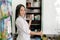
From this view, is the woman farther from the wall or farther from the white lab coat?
the wall

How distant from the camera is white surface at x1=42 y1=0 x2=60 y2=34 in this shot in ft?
12.8

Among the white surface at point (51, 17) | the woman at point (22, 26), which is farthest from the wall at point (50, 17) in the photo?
the woman at point (22, 26)

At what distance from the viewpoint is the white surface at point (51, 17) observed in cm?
390

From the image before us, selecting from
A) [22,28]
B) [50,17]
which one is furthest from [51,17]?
[22,28]

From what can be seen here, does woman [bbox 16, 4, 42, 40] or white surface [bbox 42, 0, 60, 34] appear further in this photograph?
white surface [bbox 42, 0, 60, 34]

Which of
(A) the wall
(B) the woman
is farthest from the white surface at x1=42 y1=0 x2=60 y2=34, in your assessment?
(B) the woman

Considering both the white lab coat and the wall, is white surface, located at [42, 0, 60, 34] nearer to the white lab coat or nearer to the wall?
the wall

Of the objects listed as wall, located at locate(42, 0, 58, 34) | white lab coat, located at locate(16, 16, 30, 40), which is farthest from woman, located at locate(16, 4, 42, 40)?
wall, located at locate(42, 0, 58, 34)

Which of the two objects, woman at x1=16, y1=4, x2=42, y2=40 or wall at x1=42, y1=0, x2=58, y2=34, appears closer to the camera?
woman at x1=16, y1=4, x2=42, y2=40

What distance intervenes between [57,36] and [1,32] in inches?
85.8

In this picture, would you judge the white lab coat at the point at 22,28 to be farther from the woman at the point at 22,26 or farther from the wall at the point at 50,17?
the wall at the point at 50,17

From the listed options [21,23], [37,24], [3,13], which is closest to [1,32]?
[3,13]

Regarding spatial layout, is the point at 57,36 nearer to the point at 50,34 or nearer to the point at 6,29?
the point at 50,34

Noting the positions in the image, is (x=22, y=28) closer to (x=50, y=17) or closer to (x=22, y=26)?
(x=22, y=26)
